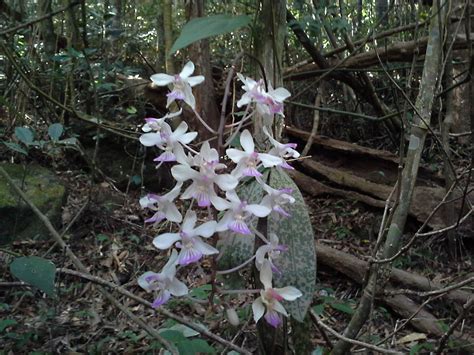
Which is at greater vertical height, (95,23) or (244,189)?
(95,23)

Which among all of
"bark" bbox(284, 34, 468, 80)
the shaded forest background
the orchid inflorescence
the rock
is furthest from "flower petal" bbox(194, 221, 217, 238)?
"bark" bbox(284, 34, 468, 80)

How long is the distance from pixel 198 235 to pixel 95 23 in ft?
14.0

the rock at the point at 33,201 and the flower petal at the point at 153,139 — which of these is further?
the rock at the point at 33,201

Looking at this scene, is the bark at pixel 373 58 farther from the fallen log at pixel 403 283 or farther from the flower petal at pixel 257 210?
the flower petal at pixel 257 210

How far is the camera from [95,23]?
4.77 meters

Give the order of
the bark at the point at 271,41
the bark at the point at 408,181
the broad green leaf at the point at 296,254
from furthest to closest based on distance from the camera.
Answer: the bark at the point at 408,181, the bark at the point at 271,41, the broad green leaf at the point at 296,254

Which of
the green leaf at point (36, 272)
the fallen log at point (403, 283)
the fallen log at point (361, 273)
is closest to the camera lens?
the green leaf at point (36, 272)

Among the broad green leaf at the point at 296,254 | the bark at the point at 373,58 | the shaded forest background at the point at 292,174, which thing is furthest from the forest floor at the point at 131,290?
the bark at the point at 373,58

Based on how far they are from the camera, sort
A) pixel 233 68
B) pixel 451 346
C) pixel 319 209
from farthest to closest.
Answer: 1. pixel 319 209
2. pixel 451 346
3. pixel 233 68

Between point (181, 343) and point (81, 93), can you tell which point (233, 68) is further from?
point (81, 93)

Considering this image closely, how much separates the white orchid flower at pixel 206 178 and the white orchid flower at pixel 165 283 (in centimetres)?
13

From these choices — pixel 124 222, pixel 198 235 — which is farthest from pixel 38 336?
pixel 198 235

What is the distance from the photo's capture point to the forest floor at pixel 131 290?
257cm

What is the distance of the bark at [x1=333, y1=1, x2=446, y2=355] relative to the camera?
64.5 inches
